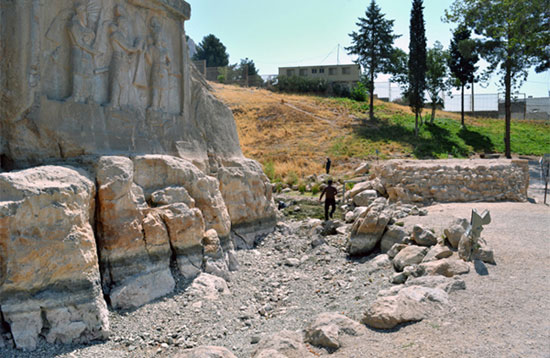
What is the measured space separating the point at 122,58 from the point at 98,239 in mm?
3355

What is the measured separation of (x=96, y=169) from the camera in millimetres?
6391

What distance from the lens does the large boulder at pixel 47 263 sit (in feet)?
16.3

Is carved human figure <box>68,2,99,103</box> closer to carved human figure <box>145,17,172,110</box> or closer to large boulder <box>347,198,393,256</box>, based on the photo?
carved human figure <box>145,17,172,110</box>

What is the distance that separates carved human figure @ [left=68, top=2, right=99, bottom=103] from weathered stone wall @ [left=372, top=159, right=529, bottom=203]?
826 cm

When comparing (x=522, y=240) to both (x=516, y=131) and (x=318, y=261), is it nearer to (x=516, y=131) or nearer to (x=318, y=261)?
(x=318, y=261)

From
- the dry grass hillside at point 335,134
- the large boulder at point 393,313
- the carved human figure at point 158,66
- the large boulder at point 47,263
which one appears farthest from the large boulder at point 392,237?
the dry grass hillside at point 335,134

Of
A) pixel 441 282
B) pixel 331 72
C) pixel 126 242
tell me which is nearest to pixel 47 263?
pixel 126 242

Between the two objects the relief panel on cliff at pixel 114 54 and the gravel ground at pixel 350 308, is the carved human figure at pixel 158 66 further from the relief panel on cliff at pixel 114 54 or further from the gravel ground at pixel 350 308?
the gravel ground at pixel 350 308

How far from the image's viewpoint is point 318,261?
936 cm

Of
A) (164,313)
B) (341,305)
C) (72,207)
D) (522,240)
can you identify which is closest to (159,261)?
(164,313)

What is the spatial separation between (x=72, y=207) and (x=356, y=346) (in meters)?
3.89

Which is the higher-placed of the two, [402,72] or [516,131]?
[402,72]

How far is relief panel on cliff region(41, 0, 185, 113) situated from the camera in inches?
267

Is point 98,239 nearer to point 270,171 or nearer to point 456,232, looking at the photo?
point 456,232
